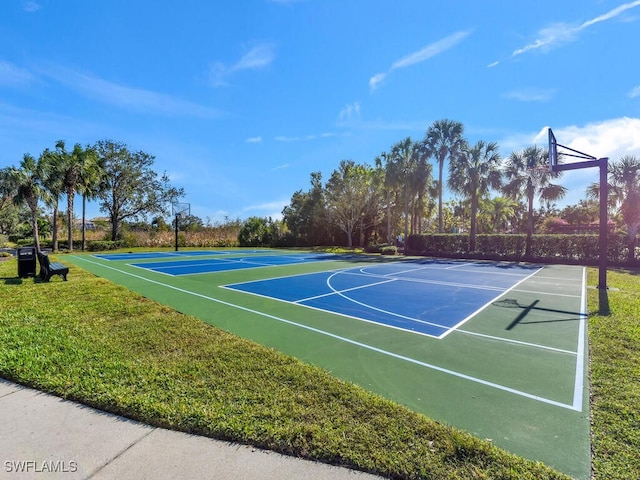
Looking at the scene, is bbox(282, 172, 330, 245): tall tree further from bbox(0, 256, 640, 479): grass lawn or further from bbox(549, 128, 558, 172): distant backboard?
bbox(0, 256, 640, 479): grass lawn

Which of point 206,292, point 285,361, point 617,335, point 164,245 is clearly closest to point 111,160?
point 164,245

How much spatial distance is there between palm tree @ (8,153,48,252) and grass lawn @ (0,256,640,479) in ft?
77.2

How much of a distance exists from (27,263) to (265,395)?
12.2 metres

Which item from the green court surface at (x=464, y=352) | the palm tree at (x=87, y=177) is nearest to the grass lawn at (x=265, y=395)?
the green court surface at (x=464, y=352)

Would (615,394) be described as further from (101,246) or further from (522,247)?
(101,246)

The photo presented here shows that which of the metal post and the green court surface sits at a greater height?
the metal post

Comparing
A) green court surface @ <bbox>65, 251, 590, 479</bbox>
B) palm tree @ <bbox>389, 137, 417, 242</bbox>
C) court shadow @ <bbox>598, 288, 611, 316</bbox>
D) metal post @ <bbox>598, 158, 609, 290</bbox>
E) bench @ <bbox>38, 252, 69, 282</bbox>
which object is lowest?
green court surface @ <bbox>65, 251, 590, 479</bbox>

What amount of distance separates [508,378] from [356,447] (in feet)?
8.34

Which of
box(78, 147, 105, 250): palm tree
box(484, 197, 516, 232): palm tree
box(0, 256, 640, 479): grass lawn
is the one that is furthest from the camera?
box(484, 197, 516, 232): palm tree

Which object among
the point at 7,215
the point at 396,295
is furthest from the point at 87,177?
the point at 396,295

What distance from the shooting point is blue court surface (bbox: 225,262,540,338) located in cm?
657

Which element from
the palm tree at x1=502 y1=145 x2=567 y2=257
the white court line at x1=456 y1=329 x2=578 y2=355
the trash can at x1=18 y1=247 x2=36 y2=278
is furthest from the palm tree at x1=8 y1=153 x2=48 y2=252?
the palm tree at x1=502 y1=145 x2=567 y2=257

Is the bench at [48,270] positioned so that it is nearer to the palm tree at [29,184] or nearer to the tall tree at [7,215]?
the palm tree at [29,184]

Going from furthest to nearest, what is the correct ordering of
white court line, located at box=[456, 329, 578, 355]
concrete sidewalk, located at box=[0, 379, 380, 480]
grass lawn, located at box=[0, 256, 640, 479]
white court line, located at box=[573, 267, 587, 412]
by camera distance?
white court line, located at box=[456, 329, 578, 355] < white court line, located at box=[573, 267, 587, 412] < grass lawn, located at box=[0, 256, 640, 479] < concrete sidewalk, located at box=[0, 379, 380, 480]
